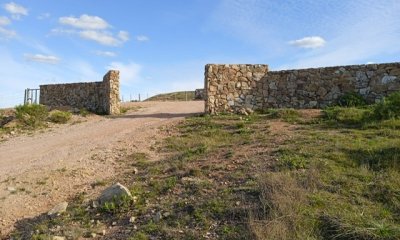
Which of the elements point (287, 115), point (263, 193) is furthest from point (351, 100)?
point (263, 193)

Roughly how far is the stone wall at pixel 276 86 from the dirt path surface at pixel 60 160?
7.66ft

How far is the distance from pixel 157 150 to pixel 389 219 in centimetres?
637

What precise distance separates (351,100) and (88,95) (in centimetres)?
1261

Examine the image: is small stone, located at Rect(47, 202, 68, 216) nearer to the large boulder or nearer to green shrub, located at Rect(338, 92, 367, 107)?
the large boulder

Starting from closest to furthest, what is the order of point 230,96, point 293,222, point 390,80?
point 293,222 < point 390,80 < point 230,96

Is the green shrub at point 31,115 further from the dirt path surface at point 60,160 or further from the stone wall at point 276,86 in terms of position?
the stone wall at point 276,86

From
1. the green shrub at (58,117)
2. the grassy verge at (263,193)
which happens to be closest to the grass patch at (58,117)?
the green shrub at (58,117)

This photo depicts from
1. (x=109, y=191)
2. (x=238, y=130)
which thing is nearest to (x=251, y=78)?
(x=238, y=130)

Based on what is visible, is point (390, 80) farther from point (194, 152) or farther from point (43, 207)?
point (43, 207)

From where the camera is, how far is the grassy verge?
550 centimetres

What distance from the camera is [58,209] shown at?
721cm

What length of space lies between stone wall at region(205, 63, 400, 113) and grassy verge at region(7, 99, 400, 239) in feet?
14.7

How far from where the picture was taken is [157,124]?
14.4 meters

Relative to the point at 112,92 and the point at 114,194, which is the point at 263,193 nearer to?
the point at 114,194
